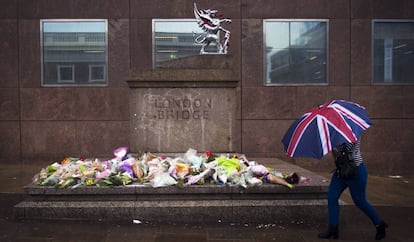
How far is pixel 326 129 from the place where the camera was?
210 inches

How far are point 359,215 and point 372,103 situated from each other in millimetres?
7175

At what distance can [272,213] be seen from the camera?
666 cm

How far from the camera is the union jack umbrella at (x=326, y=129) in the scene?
5.23m

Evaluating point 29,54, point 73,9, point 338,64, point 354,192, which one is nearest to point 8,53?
point 29,54

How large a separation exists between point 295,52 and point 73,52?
6.52 meters

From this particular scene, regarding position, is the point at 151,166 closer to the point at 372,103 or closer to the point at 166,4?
the point at 166,4

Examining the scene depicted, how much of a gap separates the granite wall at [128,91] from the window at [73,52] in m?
0.21

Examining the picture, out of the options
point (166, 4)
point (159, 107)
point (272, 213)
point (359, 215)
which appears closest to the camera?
point (272, 213)

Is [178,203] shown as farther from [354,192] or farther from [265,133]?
[265,133]

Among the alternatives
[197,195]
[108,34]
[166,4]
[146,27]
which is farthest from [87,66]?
[197,195]

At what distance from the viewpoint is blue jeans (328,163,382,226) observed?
5.66 metres

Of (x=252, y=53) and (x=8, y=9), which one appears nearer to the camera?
(x=8, y=9)

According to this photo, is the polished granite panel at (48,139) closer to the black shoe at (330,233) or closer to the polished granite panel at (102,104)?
the polished granite panel at (102,104)

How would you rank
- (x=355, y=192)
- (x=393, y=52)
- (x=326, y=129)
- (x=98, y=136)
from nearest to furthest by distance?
(x=326, y=129) < (x=355, y=192) < (x=98, y=136) < (x=393, y=52)
